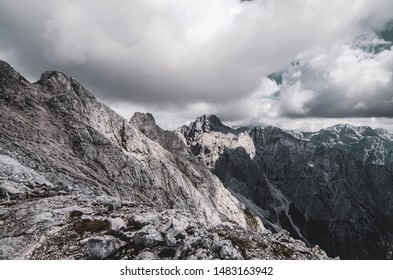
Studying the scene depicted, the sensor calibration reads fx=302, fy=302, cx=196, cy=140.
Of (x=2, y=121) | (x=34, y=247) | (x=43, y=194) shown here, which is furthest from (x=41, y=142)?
(x=34, y=247)

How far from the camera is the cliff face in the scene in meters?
23.7

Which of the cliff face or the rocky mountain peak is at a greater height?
the rocky mountain peak

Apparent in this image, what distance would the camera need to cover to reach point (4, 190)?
3806cm

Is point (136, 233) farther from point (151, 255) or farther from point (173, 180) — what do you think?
point (173, 180)

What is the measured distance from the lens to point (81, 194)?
40.2 meters

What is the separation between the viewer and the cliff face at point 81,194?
23.7 metres

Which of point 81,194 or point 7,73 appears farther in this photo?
point 7,73

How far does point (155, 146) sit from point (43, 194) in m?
158

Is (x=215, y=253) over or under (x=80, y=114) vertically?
under

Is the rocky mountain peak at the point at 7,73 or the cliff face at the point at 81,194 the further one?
the rocky mountain peak at the point at 7,73

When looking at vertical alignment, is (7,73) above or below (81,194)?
above

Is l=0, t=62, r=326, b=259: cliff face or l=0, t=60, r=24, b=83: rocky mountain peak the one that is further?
l=0, t=60, r=24, b=83: rocky mountain peak
